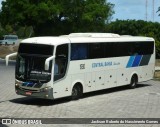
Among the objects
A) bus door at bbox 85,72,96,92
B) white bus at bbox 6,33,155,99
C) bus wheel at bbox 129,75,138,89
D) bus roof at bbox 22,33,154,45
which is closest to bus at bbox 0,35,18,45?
bus roof at bbox 22,33,154,45

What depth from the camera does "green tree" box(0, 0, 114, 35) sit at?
45750mm

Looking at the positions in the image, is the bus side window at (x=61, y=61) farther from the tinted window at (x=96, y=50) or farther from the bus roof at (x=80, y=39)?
the tinted window at (x=96, y=50)

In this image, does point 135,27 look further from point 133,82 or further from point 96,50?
point 96,50

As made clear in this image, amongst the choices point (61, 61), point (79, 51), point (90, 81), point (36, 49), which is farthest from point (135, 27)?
point (36, 49)

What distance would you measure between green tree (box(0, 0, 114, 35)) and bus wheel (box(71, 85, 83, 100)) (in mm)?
24718

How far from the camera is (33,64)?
1920cm

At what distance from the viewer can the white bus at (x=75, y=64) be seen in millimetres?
19078

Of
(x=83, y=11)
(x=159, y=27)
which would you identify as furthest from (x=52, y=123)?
(x=159, y=27)

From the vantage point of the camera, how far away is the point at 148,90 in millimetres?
25641

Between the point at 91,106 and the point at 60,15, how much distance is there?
29.7 metres

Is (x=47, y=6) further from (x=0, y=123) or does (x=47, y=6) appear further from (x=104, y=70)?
(x=0, y=123)

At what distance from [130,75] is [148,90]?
4.27 ft

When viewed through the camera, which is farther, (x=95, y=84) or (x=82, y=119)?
(x=95, y=84)

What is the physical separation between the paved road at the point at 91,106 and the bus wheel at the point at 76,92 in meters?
0.26
